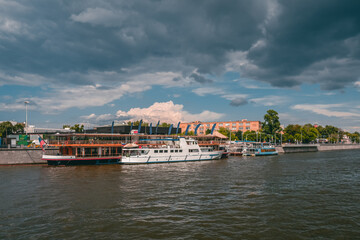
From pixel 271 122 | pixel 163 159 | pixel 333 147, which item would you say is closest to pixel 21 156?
pixel 163 159

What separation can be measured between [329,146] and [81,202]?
582 ft

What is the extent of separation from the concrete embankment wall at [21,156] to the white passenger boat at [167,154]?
76.5 ft

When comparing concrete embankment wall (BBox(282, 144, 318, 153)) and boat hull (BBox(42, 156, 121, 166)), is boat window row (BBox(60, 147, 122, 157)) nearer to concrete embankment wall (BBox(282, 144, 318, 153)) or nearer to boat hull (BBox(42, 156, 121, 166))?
boat hull (BBox(42, 156, 121, 166))

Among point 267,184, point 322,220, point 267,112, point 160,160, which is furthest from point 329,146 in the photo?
point 322,220

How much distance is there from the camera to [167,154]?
6975cm

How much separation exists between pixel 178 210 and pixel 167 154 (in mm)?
45013

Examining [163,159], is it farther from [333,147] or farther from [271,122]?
[333,147]

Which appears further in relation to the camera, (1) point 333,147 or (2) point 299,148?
(1) point 333,147

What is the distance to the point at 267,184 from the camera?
38125 mm

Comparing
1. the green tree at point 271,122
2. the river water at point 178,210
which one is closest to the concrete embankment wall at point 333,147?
the green tree at point 271,122

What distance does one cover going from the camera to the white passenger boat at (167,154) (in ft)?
216

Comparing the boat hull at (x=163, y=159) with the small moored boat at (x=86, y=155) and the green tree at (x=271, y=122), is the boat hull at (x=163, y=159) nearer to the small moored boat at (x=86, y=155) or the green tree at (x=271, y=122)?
the small moored boat at (x=86, y=155)

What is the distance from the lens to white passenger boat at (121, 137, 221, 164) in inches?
2596

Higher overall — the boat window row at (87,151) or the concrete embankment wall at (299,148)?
the boat window row at (87,151)
